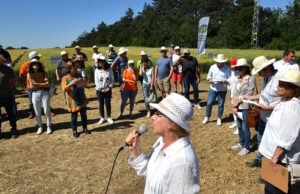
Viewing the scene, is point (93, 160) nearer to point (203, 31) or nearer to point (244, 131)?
point (244, 131)

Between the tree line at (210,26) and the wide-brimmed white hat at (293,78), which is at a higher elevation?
the tree line at (210,26)

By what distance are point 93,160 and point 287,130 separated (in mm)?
3789

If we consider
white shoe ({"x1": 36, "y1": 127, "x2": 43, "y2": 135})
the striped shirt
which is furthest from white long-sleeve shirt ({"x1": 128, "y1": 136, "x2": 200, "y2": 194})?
white shoe ({"x1": 36, "y1": 127, "x2": 43, "y2": 135})

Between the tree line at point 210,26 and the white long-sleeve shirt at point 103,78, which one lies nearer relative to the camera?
the white long-sleeve shirt at point 103,78

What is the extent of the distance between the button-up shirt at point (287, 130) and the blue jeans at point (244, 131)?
189 cm

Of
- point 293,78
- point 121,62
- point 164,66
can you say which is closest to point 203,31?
point 121,62

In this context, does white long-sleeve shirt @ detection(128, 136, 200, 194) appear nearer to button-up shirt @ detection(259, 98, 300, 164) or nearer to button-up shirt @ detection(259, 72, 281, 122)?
button-up shirt @ detection(259, 98, 300, 164)

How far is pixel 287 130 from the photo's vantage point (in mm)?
2383

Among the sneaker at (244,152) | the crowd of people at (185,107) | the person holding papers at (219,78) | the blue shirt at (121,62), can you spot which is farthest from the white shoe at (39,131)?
the sneaker at (244,152)

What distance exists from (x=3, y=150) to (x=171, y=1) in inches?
3895

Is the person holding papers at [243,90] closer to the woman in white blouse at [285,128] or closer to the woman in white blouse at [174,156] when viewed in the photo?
the woman in white blouse at [285,128]

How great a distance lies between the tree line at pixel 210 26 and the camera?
52638 millimetres

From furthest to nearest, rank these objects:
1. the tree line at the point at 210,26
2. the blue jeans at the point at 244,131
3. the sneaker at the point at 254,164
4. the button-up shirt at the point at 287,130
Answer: the tree line at the point at 210,26
the blue jeans at the point at 244,131
the sneaker at the point at 254,164
the button-up shirt at the point at 287,130

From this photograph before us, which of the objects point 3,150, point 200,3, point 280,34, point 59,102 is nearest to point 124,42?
point 200,3
